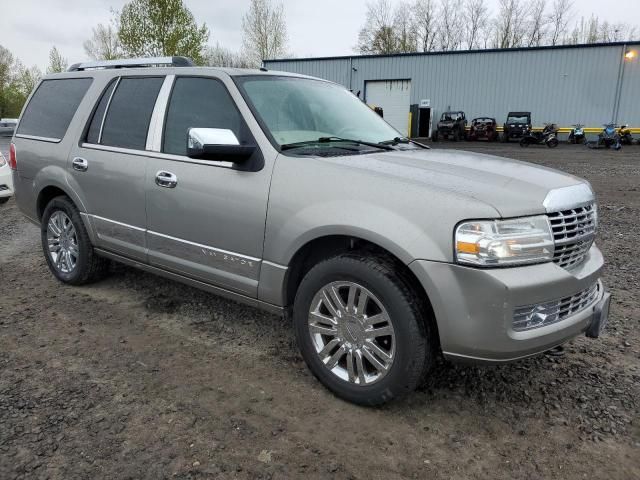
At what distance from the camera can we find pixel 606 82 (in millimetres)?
29141

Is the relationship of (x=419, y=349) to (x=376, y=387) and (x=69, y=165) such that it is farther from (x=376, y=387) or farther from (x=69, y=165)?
(x=69, y=165)

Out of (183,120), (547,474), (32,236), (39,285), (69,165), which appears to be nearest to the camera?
(547,474)

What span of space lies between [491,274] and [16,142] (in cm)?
458

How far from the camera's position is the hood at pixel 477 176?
8.11ft

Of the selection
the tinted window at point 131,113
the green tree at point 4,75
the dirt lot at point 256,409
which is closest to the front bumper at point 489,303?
the dirt lot at point 256,409

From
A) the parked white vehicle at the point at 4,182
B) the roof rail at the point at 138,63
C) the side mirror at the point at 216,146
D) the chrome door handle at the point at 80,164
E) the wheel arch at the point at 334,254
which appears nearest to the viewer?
the wheel arch at the point at 334,254

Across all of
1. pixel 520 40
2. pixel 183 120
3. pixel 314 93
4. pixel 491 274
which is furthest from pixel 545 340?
pixel 520 40

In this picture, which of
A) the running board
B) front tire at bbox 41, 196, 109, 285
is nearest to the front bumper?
the running board

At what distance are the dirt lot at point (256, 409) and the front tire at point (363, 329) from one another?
0.54 feet

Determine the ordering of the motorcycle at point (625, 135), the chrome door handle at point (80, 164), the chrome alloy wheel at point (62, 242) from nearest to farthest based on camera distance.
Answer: the chrome door handle at point (80, 164)
the chrome alloy wheel at point (62, 242)
the motorcycle at point (625, 135)

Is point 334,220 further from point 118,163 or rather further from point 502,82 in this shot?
point 502,82

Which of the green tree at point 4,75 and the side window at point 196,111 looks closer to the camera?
the side window at point 196,111

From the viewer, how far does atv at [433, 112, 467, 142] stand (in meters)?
29.8

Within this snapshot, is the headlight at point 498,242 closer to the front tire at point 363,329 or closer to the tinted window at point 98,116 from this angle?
the front tire at point 363,329
